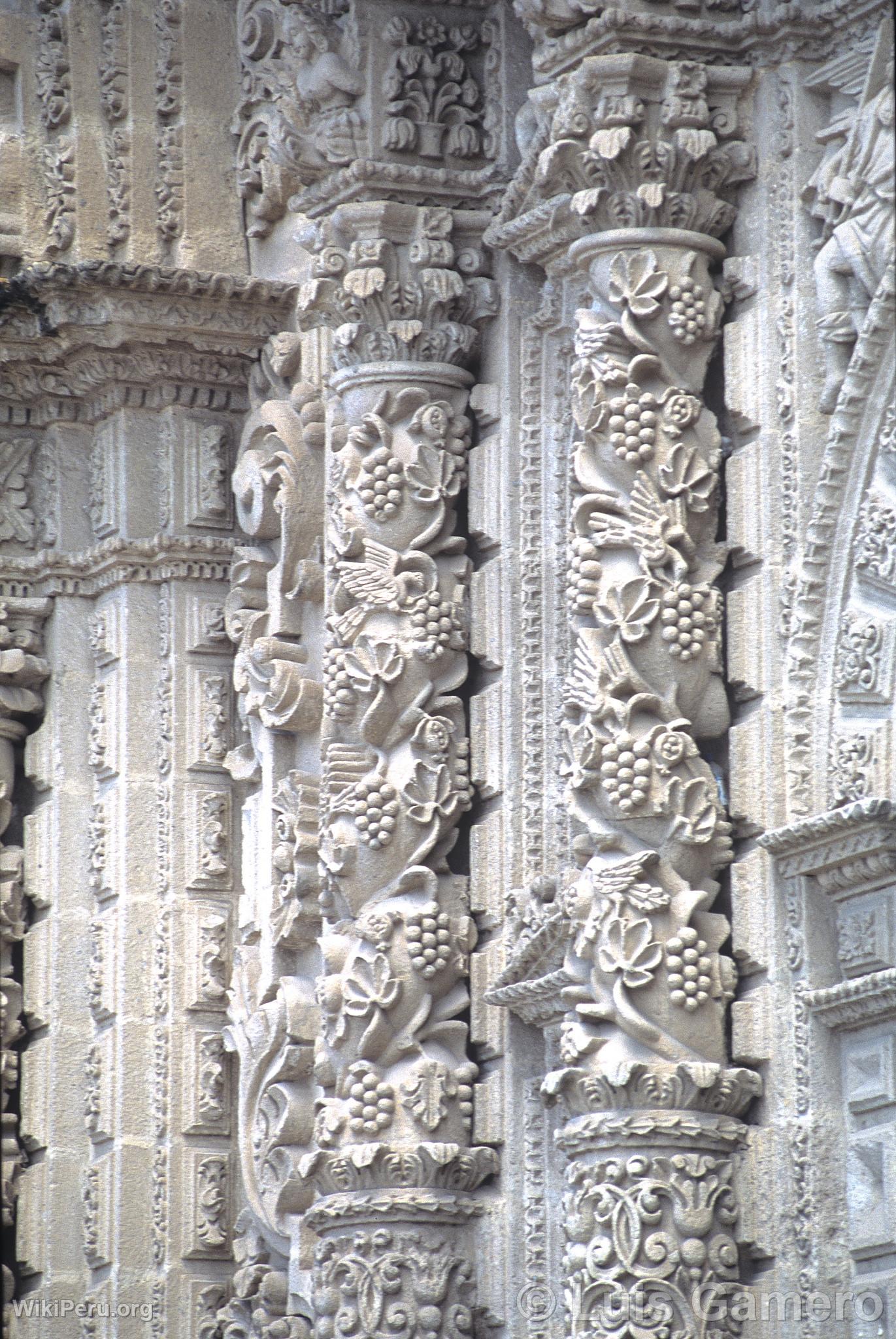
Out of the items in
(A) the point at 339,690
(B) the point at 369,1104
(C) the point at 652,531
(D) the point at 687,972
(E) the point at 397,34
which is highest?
(E) the point at 397,34

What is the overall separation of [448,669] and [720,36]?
5.71ft

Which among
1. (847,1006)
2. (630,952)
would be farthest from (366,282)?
(847,1006)

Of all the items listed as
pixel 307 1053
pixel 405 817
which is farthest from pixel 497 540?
pixel 307 1053

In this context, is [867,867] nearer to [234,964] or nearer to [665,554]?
[665,554]

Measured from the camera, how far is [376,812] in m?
9.30

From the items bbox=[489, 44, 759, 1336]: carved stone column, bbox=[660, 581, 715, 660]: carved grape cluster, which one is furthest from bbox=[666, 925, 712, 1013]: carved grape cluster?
bbox=[660, 581, 715, 660]: carved grape cluster

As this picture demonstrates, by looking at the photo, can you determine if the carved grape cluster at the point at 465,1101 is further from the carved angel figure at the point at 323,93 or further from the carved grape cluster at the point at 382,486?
the carved angel figure at the point at 323,93

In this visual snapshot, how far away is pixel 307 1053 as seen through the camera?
383 inches

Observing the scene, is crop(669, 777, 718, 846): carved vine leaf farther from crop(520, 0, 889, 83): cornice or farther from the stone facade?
crop(520, 0, 889, 83): cornice

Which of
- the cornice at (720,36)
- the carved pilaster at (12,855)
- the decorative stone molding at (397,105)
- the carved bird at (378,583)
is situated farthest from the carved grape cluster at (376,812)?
the cornice at (720,36)

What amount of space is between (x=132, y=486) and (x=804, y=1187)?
345 cm

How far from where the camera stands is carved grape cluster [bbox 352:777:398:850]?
9297 millimetres

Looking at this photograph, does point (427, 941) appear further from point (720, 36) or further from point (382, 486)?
point (720, 36)

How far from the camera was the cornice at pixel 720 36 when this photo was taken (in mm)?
8617
